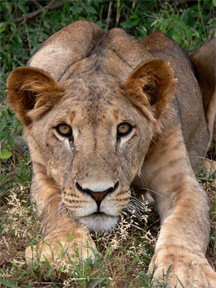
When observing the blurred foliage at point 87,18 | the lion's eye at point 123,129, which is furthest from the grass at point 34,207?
the lion's eye at point 123,129

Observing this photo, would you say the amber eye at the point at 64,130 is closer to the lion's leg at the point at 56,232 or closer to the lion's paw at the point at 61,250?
the lion's leg at the point at 56,232

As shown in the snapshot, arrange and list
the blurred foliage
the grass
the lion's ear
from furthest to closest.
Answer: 1. the blurred foliage
2. the lion's ear
3. the grass

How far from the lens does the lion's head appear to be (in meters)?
2.79

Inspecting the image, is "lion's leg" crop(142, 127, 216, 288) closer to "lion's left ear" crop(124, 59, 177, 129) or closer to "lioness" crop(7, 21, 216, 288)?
"lioness" crop(7, 21, 216, 288)

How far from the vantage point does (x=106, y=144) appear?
9.55ft

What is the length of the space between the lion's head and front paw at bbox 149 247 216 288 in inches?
15.1

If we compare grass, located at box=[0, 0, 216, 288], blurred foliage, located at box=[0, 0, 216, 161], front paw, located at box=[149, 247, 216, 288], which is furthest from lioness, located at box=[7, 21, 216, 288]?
blurred foliage, located at box=[0, 0, 216, 161]

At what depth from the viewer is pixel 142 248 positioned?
2.89 metres

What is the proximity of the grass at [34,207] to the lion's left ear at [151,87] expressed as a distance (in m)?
0.69

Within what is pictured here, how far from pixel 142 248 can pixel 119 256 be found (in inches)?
5.9

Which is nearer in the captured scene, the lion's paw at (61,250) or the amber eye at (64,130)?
the lion's paw at (61,250)

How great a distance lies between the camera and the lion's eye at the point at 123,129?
3.05m

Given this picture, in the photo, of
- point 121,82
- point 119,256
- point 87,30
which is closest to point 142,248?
point 119,256

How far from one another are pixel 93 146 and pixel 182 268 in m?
0.84
